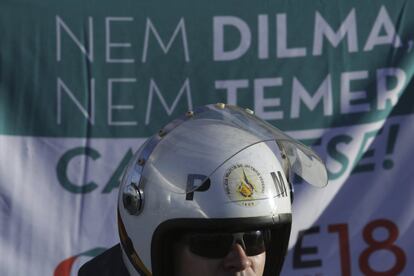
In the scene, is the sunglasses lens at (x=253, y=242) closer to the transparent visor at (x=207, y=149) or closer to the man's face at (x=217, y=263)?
the man's face at (x=217, y=263)

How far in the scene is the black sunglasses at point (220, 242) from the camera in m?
1.89

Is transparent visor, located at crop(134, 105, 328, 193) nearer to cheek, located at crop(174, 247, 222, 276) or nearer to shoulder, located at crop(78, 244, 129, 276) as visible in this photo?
cheek, located at crop(174, 247, 222, 276)

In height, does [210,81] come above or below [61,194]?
above

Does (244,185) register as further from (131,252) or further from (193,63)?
(193,63)

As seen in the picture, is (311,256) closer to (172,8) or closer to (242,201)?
(172,8)

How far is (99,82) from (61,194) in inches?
14.9

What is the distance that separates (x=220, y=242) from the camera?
6.19 ft

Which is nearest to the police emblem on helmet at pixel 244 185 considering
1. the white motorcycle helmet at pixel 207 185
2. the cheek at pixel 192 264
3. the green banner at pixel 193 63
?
the white motorcycle helmet at pixel 207 185

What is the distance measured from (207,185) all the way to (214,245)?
0.10 m

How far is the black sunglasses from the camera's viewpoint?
6.19ft

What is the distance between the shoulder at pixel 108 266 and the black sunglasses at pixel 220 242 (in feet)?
0.83

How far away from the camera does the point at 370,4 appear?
12.2ft

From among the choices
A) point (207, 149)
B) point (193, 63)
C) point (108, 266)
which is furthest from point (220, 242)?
point (193, 63)

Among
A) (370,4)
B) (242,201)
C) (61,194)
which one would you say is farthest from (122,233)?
(370,4)
